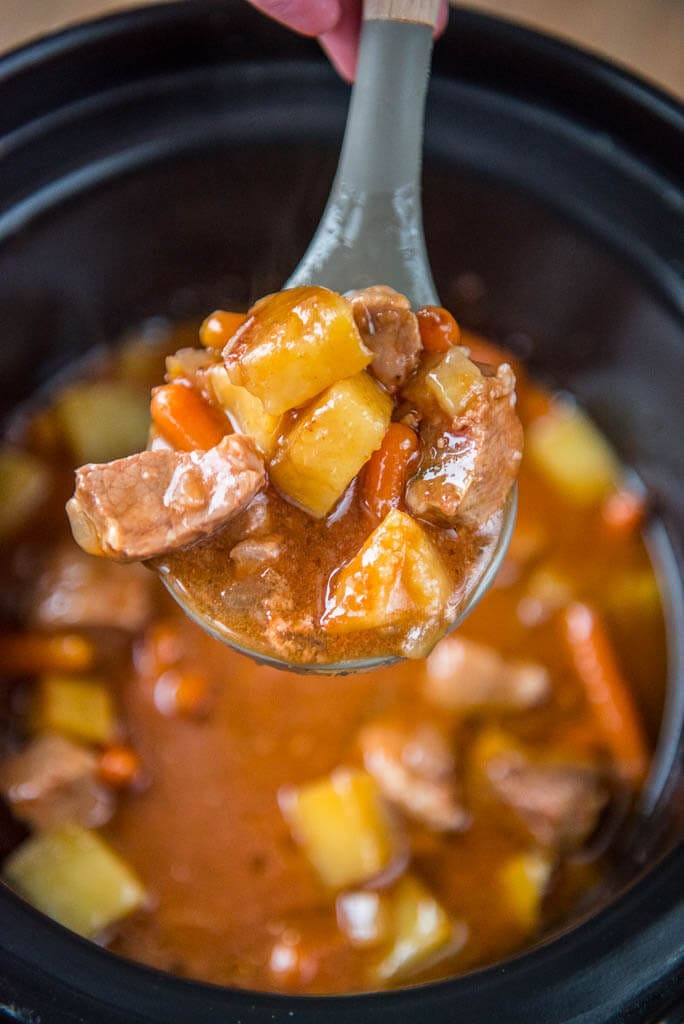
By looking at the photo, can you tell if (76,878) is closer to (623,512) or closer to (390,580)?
(390,580)

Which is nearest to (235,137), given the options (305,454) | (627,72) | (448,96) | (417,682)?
(448,96)

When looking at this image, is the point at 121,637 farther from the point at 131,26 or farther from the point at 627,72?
the point at 627,72

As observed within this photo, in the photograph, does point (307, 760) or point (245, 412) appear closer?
point (245, 412)

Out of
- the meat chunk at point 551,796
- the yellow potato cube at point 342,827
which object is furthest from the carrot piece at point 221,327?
the meat chunk at point 551,796

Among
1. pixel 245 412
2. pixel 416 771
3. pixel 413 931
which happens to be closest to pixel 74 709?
pixel 416 771

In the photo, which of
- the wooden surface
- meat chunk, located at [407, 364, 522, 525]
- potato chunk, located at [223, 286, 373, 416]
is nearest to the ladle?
meat chunk, located at [407, 364, 522, 525]

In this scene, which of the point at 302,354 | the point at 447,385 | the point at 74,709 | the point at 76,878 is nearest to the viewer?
the point at 302,354
